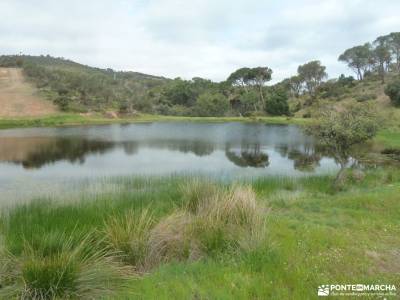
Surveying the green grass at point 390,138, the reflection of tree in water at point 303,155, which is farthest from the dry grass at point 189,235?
the green grass at point 390,138

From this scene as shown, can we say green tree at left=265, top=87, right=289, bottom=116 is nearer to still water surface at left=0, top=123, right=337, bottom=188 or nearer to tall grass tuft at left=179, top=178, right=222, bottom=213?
still water surface at left=0, top=123, right=337, bottom=188

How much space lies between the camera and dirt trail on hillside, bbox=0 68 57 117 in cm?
5891

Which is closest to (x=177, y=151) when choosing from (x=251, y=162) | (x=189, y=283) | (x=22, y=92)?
(x=251, y=162)

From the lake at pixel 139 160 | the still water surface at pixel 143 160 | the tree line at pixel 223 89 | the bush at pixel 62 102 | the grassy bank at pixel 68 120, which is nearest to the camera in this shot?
the lake at pixel 139 160

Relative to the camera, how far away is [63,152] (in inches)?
993

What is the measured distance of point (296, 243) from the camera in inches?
255

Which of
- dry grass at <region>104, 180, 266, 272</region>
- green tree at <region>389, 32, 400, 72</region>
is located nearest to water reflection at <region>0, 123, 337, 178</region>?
dry grass at <region>104, 180, 266, 272</region>

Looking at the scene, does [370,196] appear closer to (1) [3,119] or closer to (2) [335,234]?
(2) [335,234]

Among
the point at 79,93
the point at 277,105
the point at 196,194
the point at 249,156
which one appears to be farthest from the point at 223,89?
the point at 196,194

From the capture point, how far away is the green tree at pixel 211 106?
82188 millimetres

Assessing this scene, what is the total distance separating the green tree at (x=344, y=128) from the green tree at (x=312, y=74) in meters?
80.4

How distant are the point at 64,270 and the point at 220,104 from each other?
7955cm

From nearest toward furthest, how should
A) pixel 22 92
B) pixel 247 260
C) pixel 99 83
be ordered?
pixel 247 260, pixel 22 92, pixel 99 83

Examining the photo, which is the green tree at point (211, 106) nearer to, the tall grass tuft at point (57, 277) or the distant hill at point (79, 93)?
the distant hill at point (79, 93)
